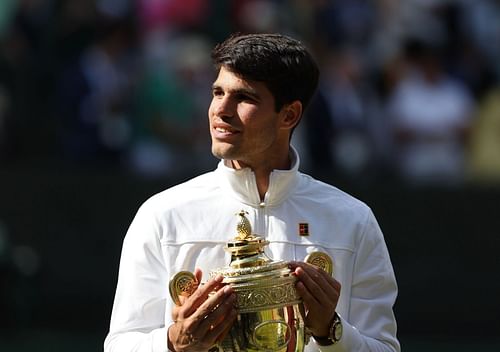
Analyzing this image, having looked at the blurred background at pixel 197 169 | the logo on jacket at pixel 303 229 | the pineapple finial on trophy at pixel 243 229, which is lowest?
the blurred background at pixel 197 169

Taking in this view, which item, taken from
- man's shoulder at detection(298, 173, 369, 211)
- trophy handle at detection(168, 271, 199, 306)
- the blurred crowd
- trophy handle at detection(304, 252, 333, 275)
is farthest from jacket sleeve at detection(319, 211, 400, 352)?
the blurred crowd

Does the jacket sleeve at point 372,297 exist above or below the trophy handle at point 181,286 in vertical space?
below

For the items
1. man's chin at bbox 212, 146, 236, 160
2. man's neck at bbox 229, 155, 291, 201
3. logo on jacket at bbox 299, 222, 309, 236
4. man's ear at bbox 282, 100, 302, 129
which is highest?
man's ear at bbox 282, 100, 302, 129

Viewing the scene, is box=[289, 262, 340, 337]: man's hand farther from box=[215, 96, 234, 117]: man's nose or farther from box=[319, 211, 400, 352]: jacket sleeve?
box=[215, 96, 234, 117]: man's nose

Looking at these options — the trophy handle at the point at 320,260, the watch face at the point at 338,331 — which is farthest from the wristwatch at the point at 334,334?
the trophy handle at the point at 320,260

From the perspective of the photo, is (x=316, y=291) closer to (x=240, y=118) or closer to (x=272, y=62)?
(x=240, y=118)

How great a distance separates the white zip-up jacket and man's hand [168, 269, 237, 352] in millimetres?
291

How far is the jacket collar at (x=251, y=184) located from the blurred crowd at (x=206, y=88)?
636 centimetres

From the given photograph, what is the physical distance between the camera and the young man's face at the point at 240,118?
185 inches

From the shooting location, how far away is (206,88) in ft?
38.0

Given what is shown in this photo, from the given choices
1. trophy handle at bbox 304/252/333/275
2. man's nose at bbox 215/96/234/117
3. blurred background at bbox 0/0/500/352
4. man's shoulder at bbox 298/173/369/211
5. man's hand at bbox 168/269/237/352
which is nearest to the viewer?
man's hand at bbox 168/269/237/352

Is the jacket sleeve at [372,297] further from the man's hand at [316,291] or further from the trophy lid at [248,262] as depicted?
the trophy lid at [248,262]

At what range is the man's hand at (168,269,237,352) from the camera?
14.1 ft

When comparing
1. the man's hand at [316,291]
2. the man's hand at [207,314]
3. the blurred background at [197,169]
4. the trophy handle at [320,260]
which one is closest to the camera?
the man's hand at [207,314]
